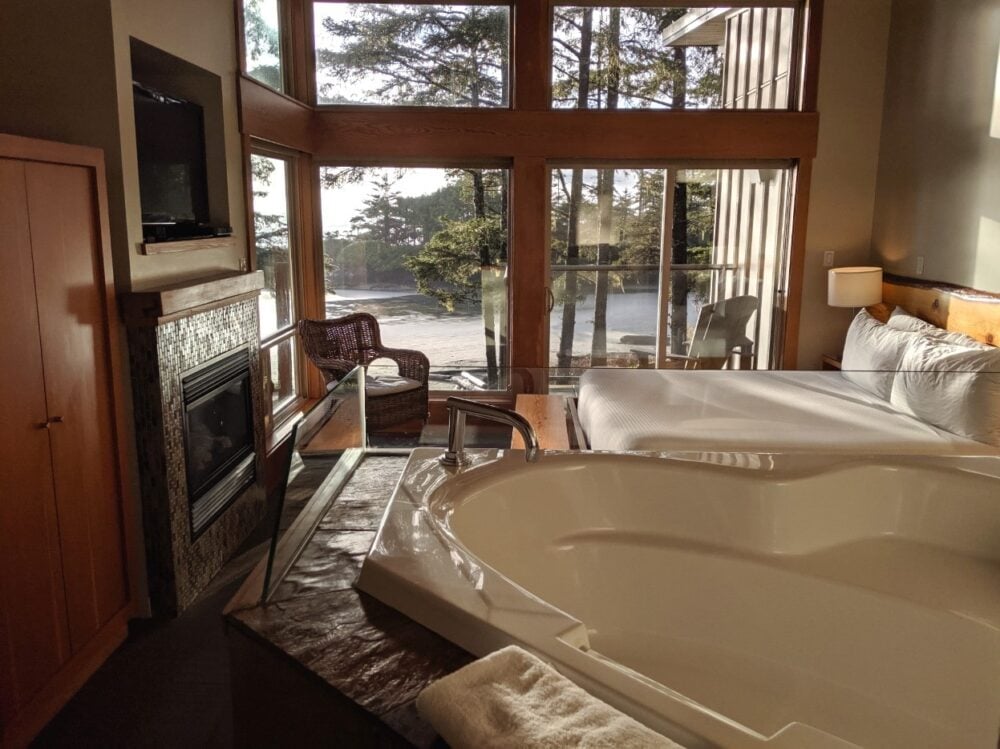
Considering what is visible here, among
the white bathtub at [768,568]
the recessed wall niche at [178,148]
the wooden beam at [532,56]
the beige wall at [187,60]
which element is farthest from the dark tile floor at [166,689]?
the wooden beam at [532,56]

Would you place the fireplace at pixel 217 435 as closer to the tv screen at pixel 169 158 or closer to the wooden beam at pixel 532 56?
the tv screen at pixel 169 158

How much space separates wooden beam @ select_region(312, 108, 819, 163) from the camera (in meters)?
5.11

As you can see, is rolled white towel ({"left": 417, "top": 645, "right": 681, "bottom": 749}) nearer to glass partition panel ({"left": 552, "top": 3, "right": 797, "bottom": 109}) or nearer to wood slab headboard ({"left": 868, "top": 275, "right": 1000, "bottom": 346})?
wood slab headboard ({"left": 868, "top": 275, "right": 1000, "bottom": 346})

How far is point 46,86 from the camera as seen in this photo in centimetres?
260

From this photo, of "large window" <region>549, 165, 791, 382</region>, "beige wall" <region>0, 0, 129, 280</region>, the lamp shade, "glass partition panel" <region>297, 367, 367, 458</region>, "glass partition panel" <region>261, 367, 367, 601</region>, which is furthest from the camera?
"large window" <region>549, 165, 791, 382</region>

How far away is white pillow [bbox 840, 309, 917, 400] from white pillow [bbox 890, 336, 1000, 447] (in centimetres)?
8

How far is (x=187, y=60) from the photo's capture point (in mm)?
3117

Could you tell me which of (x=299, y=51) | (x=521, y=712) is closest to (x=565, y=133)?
(x=299, y=51)

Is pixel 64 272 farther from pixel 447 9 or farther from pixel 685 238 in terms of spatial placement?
pixel 685 238

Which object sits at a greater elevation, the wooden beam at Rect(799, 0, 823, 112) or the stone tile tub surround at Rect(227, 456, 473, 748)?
the wooden beam at Rect(799, 0, 823, 112)

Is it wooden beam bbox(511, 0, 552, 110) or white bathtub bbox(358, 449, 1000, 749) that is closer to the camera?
white bathtub bbox(358, 449, 1000, 749)

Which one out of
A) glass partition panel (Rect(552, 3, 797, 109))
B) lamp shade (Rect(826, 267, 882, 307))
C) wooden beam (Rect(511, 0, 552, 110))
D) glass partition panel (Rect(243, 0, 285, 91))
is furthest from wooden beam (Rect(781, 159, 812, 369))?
glass partition panel (Rect(243, 0, 285, 91))

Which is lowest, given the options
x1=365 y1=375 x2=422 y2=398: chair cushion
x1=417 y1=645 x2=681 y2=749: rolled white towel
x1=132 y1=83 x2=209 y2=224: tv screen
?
x1=417 y1=645 x2=681 y2=749: rolled white towel

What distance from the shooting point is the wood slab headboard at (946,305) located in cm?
378
